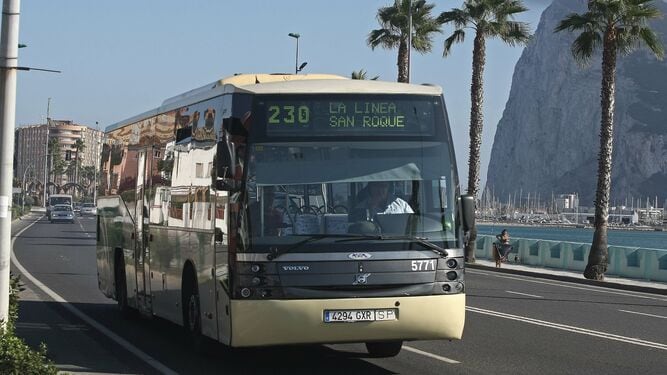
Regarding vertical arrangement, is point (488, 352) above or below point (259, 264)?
below

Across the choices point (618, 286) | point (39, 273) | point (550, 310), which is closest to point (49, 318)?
point (550, 310)

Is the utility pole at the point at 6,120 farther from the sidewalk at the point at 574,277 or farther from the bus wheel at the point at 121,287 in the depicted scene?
the sidewalk at the point at 574,277

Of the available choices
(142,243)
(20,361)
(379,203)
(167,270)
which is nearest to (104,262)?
(142,243)

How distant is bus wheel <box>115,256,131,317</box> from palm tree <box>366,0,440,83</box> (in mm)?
38772

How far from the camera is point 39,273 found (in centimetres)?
3089

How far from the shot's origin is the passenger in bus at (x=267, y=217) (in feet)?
38.0

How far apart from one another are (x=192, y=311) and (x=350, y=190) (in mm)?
2926

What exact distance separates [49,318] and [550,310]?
8.71 meters

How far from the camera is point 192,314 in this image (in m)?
13.7

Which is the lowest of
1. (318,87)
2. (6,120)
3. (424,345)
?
(424,345)

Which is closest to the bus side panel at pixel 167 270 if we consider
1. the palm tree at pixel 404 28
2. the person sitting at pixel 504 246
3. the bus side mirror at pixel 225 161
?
the bus side mirror at pixel 225 161

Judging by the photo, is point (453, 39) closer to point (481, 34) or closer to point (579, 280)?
point (481, 34)

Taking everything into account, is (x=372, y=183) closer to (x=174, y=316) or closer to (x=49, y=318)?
(x=174, y=316)

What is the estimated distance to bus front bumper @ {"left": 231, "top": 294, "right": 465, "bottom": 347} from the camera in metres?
11.4
